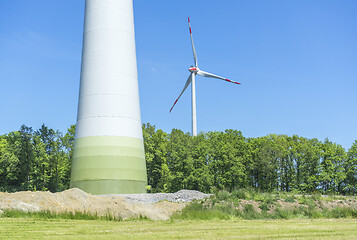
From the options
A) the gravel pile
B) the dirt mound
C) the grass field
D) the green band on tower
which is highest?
the green band on tower

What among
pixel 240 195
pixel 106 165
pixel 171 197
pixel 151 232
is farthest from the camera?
pixel 171 197

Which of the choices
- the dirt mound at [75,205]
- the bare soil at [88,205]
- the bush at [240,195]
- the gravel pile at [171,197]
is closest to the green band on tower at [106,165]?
the gravel pile at [171,197]

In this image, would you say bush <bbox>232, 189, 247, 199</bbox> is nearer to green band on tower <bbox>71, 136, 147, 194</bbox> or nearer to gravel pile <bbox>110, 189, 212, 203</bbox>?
gravel pile <bbox>110, 189, 212, 203</bbox>

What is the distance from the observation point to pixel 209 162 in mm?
70812

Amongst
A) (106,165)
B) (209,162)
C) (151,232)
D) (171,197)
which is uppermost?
(209,162)

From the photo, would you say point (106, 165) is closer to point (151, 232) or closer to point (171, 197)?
point (171, 197)

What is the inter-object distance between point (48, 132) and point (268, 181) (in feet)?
141

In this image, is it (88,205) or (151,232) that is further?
(88,205)

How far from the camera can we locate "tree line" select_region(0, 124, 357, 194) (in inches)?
2721

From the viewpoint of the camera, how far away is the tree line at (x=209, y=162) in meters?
69.1

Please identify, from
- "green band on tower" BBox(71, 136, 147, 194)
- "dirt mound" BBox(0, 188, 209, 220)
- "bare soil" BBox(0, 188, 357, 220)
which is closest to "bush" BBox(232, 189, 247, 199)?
"bare soil" BBox(0, 188, 357, 220)

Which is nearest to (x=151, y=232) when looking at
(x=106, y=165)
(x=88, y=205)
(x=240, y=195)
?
(x=88, y=205)

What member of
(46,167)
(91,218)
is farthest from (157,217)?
(46,167)

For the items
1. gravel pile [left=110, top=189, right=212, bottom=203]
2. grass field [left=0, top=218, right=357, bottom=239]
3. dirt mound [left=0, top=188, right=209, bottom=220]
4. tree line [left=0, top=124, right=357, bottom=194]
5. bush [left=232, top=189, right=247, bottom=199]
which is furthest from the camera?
tree line [left=0, top=124, right=357, bottom=194]
